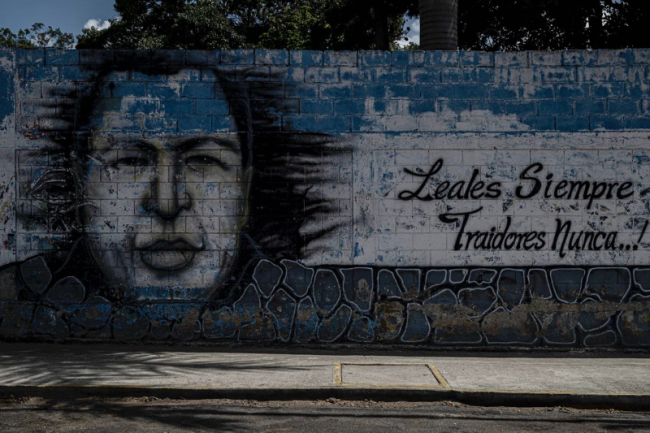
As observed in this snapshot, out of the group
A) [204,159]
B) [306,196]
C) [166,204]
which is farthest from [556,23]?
[166,204]

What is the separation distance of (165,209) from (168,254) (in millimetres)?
590

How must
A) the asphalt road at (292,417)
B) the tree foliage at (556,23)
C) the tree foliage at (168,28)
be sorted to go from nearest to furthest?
the asphalt road at (292,417)
the tree foliage at (556,23)
the tree foliage at (168,28)

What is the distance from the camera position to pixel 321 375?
6.67 meters

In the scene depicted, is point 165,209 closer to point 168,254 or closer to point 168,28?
point 168,254

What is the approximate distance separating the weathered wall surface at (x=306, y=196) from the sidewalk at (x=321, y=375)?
0.51 meters

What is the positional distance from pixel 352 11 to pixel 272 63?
13.4m

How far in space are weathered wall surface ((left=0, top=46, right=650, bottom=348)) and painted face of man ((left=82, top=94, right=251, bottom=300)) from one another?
26 millimetres

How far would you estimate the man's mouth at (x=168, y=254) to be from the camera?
27.4 ft

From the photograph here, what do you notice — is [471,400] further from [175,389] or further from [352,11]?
[352,11]

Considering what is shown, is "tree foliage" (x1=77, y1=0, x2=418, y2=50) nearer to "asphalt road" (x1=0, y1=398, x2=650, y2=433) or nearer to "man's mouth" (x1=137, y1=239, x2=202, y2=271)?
"man's mouth" (x1=137, y1=239, x2=202, y2=271)

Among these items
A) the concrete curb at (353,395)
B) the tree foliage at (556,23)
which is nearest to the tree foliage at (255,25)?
the tree foliage at (556,23)

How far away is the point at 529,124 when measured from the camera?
838 cm

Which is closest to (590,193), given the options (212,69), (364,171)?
(364,171)

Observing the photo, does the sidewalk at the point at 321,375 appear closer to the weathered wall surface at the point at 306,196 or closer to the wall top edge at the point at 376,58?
the weathered wall surface at the point at 306,196
